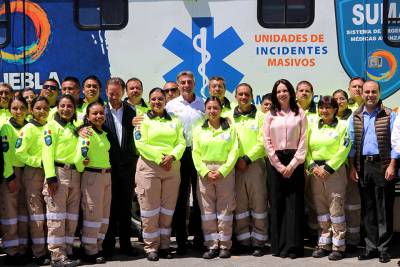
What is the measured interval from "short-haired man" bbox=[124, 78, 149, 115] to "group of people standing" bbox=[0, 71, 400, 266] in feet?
0.05

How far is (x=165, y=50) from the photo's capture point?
7070 mm

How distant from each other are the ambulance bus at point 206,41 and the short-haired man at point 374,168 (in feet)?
2.85

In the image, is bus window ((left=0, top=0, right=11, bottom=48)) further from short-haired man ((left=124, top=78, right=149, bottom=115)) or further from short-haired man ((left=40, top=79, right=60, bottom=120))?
short-haired man ((left=124, top=78, right=149, bottom=115))

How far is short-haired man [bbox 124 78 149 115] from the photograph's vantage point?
6.54 metres

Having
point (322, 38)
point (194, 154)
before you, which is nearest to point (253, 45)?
point (322, 38)

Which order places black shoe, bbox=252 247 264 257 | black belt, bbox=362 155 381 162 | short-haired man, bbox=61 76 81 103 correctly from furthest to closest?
1. short-haired man, bbox=61 76 81 103
2. black shoe, bbox=252 247 264 257
3. black belt, bbox=362 155 381 162

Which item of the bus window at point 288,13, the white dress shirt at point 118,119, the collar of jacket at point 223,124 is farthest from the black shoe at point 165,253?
the bus window at point 288,13

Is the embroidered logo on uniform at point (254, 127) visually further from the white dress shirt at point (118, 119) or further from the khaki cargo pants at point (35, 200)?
the khaki cargo pants at point (35, 200)

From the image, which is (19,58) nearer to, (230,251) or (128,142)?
(128,142)

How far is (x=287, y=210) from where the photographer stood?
6309mm

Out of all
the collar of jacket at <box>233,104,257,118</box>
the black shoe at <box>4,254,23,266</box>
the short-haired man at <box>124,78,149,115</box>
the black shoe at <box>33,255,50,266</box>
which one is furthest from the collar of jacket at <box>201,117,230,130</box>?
the black shoe at <box>4,254,23,266</box>

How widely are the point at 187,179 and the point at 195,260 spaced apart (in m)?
0.86

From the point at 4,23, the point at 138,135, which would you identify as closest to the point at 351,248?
the point at 138,135

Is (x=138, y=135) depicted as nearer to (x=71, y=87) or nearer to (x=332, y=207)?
(x=71, y=87)
